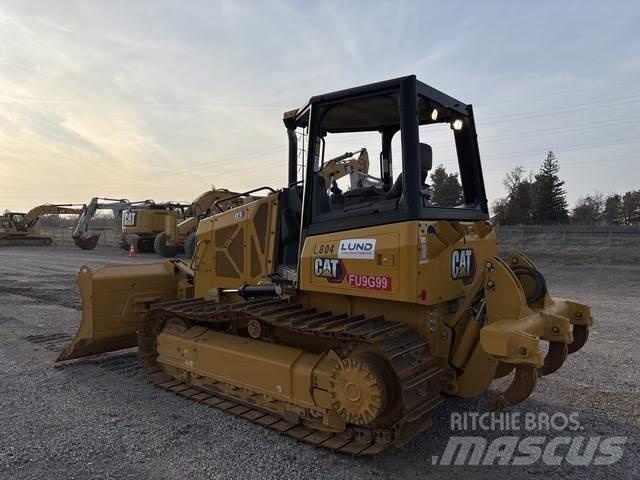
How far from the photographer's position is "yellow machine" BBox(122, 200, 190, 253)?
26719mm

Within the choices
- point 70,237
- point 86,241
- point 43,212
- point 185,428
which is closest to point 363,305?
point 185,428

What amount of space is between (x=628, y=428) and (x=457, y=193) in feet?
8.28

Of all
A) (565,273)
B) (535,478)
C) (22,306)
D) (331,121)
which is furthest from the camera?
(565,273)

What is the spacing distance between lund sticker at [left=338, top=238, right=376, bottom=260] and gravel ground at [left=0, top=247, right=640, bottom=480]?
4.94 ft

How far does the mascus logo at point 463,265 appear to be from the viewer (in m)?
3.96

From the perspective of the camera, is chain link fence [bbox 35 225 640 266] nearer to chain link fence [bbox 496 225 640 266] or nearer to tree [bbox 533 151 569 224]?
chain link fence [bbox 496 225 640 266]

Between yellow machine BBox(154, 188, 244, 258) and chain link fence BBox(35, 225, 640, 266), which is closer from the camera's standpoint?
chain link fence BBox(35, 225, 640, 266)

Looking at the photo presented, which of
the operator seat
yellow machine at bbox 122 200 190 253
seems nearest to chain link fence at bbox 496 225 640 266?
the operator seat

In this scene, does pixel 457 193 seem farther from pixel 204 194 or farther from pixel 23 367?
pixel 204 194

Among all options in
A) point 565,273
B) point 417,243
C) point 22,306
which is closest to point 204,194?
A: point 22,306

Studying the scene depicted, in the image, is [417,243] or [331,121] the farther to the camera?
[331,121]

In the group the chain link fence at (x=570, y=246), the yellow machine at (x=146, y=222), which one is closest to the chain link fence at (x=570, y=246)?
the chain link fence at (x=570, y=246)

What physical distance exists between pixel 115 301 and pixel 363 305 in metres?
3.37

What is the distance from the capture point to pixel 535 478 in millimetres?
3361
